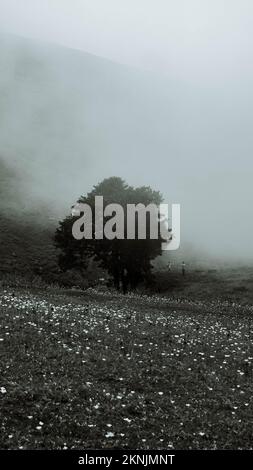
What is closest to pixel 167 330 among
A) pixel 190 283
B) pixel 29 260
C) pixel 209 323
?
pixel 209 323

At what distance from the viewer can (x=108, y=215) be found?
218 ft

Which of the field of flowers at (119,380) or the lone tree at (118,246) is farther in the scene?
the lone tree at (118,246)

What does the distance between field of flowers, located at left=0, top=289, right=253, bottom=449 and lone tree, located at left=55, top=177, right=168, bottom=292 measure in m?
32.6

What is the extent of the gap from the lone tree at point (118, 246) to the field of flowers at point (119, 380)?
32559 mm

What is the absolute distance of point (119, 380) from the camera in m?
19.2

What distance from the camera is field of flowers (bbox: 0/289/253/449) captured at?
14.6m

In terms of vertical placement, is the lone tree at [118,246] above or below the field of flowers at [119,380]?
above

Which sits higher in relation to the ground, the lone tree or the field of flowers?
the lone tree

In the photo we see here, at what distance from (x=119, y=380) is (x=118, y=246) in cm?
4565

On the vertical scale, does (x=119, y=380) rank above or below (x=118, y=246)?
below

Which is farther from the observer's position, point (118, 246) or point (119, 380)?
point (118, 246)

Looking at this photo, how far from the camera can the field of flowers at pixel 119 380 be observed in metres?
14.6

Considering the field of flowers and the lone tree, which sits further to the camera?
the lone tree

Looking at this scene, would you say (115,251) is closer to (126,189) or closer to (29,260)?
(126,189)
